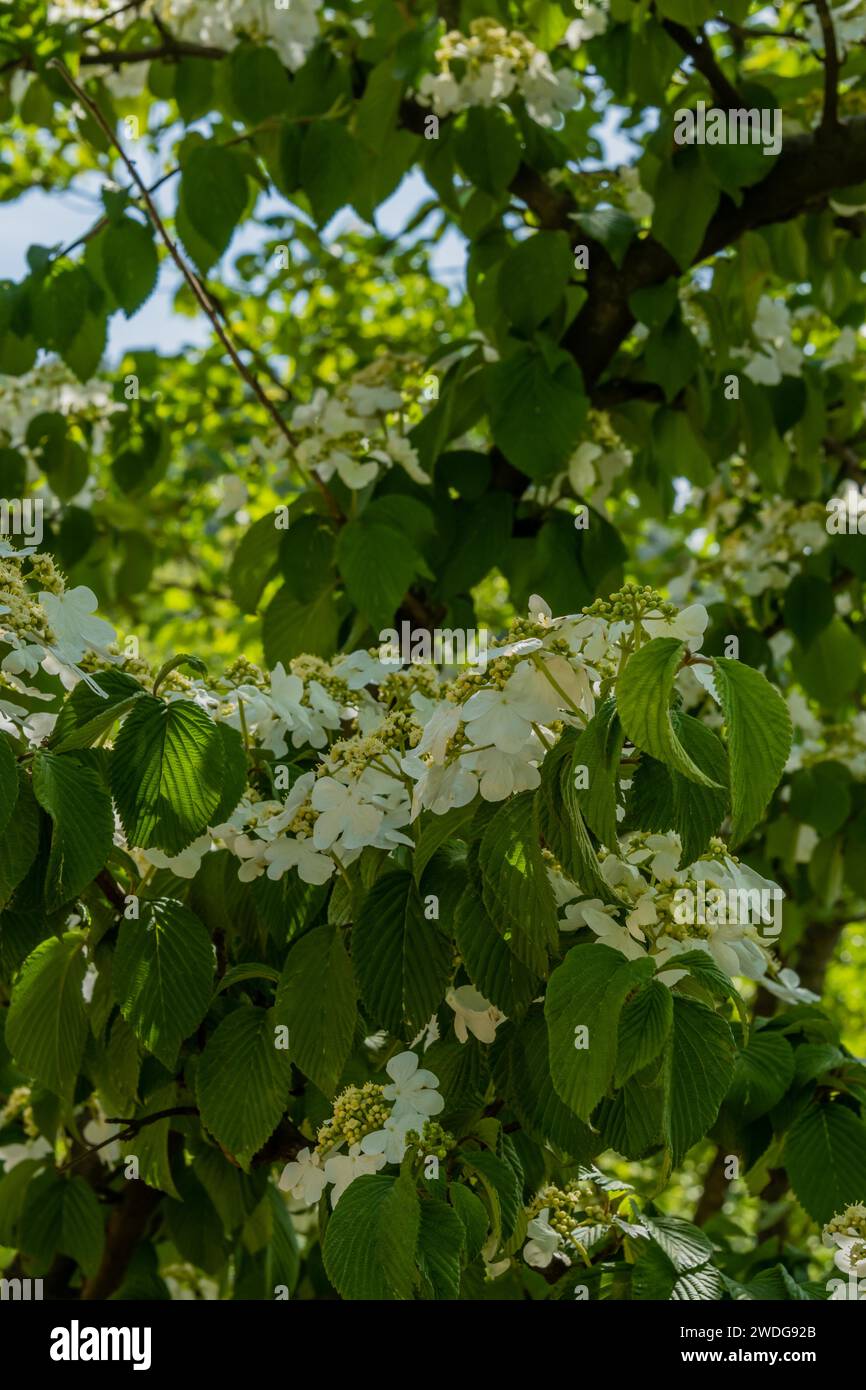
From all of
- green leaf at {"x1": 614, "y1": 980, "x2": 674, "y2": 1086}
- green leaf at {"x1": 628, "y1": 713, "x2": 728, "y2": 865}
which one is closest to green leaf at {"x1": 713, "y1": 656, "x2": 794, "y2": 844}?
green leaf at {"x1": 628, "y1": 713, "x2": 728, "y2": 865}

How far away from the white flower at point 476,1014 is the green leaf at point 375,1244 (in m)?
0.23

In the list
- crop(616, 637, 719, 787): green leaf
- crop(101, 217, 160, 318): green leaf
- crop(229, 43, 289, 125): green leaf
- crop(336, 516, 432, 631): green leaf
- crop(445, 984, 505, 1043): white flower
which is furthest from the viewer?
crop(229, 43, 289, 125): green leaf

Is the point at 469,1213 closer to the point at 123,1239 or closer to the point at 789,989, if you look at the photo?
the point at 789,989

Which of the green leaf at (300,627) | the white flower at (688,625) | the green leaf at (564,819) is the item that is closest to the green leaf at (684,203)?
the green leaf at (300,627)

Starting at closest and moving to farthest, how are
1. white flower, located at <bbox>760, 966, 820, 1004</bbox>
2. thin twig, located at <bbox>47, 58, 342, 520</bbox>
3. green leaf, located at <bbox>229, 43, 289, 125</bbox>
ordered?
1. white flower, located at <bbox>760, 966, 820, 1004</bbox>
2. thin twig, located at <bbox>47, 58, 342, 520</bbox>
3. green leaf, located at <bbox>229, 43, 289, 125</bbox>

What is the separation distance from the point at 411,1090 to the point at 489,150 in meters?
1.58

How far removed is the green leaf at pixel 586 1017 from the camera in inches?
41.1

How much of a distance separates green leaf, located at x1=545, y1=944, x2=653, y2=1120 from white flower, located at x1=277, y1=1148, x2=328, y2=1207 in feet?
1.06

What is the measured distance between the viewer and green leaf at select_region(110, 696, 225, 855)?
1.19 metres

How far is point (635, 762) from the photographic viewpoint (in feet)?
3.69

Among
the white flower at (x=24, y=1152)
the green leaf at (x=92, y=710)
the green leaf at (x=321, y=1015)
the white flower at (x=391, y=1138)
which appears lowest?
the white flower at (x=391, y=1138)

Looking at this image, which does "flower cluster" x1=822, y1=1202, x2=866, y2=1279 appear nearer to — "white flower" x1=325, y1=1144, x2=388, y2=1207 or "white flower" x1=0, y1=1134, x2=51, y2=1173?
"white flower" x1=325, y1=1144, x2=388, y2=1207

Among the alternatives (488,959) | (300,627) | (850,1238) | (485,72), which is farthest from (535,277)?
(850,1238)

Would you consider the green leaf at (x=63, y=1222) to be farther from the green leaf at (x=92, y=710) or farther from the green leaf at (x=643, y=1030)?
Answer: the green leaf at (x=643, y=1030)
